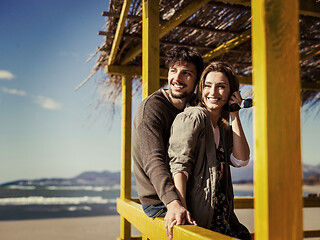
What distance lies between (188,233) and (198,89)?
83 centimetres

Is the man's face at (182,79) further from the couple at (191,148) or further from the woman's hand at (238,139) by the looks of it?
the woman's hand at (238,139)

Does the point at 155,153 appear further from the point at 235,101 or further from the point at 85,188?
the point at 85,188

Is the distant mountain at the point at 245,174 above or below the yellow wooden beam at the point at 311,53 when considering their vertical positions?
below

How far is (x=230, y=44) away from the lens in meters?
4.16

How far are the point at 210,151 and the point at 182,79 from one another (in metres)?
0.51

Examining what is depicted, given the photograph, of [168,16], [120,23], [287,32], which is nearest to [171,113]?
[287,32]

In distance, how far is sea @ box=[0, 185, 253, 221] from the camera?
18.4 meters

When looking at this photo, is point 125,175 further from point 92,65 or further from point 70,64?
point 70,64

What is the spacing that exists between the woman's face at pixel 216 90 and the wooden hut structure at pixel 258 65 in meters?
0.38

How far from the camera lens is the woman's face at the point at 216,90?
1.93 meters

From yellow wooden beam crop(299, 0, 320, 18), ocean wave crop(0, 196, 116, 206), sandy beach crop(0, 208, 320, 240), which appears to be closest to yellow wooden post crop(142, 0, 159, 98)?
yellow wooden beam crop(299, 0, 320, 18)

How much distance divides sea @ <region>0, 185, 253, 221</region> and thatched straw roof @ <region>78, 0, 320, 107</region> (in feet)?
46.2

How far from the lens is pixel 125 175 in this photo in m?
4.64

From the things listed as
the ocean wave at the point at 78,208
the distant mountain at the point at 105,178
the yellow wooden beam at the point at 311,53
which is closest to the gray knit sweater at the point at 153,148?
the yellow wooden beam at the point at 311,53
